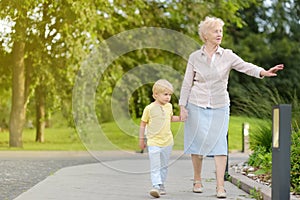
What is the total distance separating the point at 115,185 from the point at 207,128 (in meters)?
1.94

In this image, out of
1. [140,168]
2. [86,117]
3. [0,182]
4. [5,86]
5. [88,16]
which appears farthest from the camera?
[5,86]

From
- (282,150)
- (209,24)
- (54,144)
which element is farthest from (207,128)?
(54,144)

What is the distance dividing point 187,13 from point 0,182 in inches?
591

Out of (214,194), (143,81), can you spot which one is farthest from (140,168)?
(143,81)

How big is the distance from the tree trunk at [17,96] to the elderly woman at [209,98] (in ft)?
48.1

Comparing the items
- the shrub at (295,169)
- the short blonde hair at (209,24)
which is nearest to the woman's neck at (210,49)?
the short blonde hair at (209,24)

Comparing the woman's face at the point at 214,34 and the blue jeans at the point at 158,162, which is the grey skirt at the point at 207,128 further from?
the woman's face at the point at 214,34

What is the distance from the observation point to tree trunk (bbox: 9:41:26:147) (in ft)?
70.7

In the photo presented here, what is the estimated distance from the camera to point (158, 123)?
738 cm

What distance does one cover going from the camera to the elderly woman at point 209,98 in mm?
7387

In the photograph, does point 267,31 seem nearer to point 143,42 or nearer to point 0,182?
point 143,42

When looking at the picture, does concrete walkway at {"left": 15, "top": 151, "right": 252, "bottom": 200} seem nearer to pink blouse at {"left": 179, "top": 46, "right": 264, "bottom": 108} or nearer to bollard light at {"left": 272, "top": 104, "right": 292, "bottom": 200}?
pink blouse at {"left": 179, "top": 46, "right": 264, "bottom": 108}

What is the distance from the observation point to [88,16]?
1908cm

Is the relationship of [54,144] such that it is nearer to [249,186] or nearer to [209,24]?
[249,186]
